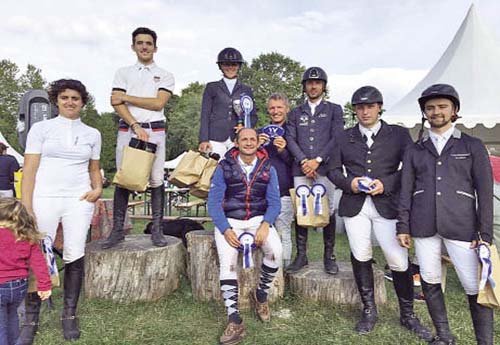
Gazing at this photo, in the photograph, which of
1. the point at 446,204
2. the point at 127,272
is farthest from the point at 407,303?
the point at 127,272

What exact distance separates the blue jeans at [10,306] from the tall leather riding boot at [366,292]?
247 centimetres

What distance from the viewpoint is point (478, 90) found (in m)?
8.01

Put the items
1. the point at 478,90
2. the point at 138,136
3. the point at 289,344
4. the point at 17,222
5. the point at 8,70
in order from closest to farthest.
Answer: the point at 17,222
the point at 289,344
the point at 138,136
the point at 478,90
the point at 8,70

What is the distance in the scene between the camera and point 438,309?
3004 mm

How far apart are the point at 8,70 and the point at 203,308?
34299 millimetres

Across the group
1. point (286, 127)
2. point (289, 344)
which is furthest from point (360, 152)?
point (289, 344)

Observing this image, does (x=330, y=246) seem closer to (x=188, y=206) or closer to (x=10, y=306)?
(x=10, y=306)

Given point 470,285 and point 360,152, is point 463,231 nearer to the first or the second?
point 470,285

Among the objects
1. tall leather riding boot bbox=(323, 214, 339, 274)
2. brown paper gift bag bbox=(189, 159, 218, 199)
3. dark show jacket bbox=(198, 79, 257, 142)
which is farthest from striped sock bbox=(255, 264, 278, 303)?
dark show jacket bbox=(198, 79, 257, 142)

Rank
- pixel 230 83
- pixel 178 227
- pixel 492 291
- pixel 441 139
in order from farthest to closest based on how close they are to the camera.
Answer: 1. pixel 178 227
2. pixel 230 83
3. pixel 441 139
4. pixel 492 291

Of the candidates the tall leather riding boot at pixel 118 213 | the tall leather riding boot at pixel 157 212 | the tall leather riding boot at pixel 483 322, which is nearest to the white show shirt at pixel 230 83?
the tall leather riding boot at pixel 157 212

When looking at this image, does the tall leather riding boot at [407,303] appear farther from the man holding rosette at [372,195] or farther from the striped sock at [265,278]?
the striped sock at [265,278]

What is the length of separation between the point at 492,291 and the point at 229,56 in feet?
9.66

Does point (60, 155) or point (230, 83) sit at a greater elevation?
point (230, 83)
